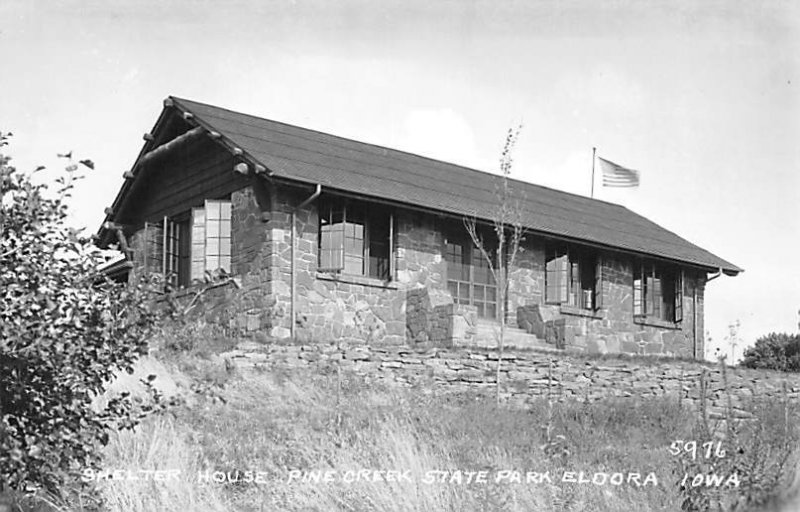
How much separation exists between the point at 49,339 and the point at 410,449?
4.81 metres

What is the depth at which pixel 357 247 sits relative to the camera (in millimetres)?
21250

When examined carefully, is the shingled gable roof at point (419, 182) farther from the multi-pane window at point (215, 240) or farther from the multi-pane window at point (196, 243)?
the multi-pane window at point (196, 243)

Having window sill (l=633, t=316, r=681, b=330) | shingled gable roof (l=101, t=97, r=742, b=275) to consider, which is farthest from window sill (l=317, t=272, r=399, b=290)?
window sill (l=633, t=316, r=681, b=330)

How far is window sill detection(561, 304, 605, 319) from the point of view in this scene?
79.5ft

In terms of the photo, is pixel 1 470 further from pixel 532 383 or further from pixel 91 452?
pixel 532 383

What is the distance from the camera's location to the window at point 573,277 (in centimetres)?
2431

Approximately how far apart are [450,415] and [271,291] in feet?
19.0

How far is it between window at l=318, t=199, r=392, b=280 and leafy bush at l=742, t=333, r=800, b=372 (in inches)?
475

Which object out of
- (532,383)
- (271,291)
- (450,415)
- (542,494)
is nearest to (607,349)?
(532,383)

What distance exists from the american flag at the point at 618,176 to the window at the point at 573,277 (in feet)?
13.4

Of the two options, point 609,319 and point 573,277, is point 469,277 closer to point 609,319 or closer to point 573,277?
point 573,277

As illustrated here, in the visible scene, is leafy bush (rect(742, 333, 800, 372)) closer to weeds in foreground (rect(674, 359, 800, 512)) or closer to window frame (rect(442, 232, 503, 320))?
window frame (rect(442, 232, 503, 320))

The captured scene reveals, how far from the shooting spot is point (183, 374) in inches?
640

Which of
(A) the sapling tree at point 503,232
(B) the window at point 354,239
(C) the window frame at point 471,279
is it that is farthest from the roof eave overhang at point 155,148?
(C) the window frame at point 471,279
